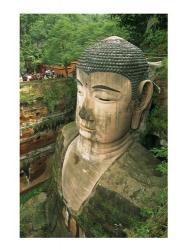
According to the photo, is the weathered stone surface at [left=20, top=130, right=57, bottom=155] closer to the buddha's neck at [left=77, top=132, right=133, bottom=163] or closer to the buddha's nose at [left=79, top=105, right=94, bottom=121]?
the buddha's neck at [left=77, top=132, right=133, bottom=163]

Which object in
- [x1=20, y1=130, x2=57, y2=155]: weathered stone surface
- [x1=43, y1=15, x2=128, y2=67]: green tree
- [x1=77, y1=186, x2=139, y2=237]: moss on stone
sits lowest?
[x1=77, y1=186, x2=139, y2=237]: moss on stone

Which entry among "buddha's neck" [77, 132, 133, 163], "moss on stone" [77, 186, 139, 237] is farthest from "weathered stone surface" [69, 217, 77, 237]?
"buddha's neck" [77, 132, 133, 163]

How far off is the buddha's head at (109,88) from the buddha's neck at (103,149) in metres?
0.12

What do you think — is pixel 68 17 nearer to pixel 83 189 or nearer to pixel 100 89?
pixel 100 89

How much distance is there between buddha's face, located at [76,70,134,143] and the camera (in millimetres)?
6625

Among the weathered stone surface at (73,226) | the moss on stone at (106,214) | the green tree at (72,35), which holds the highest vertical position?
the green tree at (72,35)

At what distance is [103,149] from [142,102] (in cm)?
125

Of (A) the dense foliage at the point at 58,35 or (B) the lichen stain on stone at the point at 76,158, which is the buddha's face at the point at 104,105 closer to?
(B) the lichen stain on stone at the point at 76,158

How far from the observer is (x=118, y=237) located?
260 inches

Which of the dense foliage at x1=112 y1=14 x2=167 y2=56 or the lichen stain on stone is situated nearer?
the lichen stain on stone

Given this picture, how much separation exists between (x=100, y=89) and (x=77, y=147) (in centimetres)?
157

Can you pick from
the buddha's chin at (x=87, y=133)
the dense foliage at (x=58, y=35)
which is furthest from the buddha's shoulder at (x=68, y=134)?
the dense foliage at (x=58, y=35)

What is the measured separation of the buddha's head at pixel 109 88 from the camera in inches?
261

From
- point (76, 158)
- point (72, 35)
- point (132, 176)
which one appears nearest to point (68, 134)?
point (76, 158)
